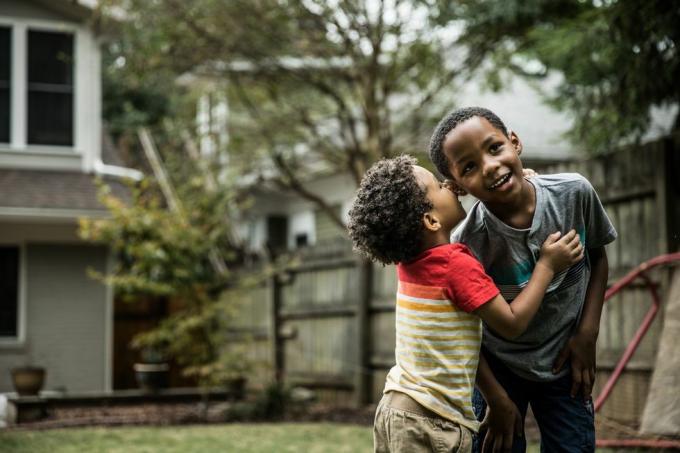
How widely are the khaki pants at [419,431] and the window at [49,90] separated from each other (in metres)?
11.7

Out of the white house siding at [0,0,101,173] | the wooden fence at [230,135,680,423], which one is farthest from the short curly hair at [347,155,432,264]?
the white house siding at [0,0,101,173]

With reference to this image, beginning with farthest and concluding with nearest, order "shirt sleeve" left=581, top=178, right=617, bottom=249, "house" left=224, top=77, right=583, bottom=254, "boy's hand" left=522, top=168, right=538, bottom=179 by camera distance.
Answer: "house" left=224, top=77, right=583, bottom=254, "boy's hand" left=522, top=168, right=538, bottom=179, "shirt sleeve" left=581, top=178, right=617, bottom=249

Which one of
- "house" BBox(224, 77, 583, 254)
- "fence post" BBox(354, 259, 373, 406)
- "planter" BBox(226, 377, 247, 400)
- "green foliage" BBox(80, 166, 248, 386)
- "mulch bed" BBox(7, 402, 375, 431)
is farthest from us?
"house" BBox(224, 77, 583, 254)

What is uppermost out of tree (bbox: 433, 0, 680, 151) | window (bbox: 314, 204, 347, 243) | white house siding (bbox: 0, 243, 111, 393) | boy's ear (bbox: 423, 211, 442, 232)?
tree (bbox: 433, 0, 680, 151)

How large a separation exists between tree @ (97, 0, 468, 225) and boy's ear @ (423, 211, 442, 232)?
8.13 m

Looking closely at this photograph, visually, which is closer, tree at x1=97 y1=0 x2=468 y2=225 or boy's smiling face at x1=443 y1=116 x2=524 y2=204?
boy's smiling face at x1=443 y1=116 x2=524 y2=204

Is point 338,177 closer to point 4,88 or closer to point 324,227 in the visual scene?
point 324,227

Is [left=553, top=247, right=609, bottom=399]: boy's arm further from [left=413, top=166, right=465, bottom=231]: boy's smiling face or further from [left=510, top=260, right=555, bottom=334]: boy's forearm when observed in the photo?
[left=413, top=166, right=465, bottom=231]: boy's smiling face

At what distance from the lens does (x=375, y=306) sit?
10453 millimetres

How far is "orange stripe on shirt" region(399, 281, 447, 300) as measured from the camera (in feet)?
9.25

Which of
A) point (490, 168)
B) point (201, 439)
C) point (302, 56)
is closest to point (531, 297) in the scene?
point (490, 168)

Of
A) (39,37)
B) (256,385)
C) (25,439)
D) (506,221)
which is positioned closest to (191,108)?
(39,37)

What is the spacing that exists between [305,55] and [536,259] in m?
9.58

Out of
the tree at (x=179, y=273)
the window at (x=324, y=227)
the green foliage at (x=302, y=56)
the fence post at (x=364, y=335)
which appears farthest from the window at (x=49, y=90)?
the window at (x=324, y=227)
